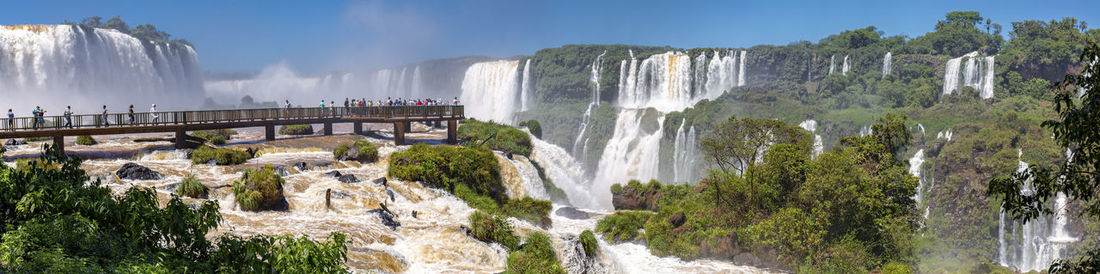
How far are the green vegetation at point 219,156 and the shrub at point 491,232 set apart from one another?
13.2 meters

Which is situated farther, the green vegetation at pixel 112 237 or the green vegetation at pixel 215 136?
the green vegetation at pixel 215 136

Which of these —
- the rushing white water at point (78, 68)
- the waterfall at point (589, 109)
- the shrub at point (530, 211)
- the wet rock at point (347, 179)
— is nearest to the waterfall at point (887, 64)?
the waterfall at point (589, 109)

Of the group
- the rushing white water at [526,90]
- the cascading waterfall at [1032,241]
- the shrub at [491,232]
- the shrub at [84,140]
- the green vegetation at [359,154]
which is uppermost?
the rushing white water at [526,90]

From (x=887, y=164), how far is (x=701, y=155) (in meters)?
34.2

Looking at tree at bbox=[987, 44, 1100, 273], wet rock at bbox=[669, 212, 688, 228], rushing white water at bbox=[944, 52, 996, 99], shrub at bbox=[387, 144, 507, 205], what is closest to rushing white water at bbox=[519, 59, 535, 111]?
rushing white water at bbox=[944, 52, 996, 99]

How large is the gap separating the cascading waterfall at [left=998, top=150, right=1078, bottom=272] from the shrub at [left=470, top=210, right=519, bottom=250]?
1389 inches

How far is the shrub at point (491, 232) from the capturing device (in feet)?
72.9

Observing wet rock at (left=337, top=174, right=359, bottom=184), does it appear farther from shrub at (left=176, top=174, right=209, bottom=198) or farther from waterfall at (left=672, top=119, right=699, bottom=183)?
waterfall at (left=672, top=119, right=699, bottom=183)

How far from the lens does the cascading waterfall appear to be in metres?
42.9

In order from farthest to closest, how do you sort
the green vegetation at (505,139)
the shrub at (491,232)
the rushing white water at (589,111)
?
the rushing white water at (589,111) → the green vegetation at (505,139) → the shrub at (491,232)

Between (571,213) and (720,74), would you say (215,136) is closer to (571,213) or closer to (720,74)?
(571,213)

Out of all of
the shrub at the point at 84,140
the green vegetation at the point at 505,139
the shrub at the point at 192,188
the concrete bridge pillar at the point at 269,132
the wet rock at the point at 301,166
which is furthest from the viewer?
the green vegetation at the point at 505,139

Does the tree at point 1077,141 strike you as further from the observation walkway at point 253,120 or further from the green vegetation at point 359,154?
the observation walkway at point 253,120

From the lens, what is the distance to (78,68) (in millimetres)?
62438
